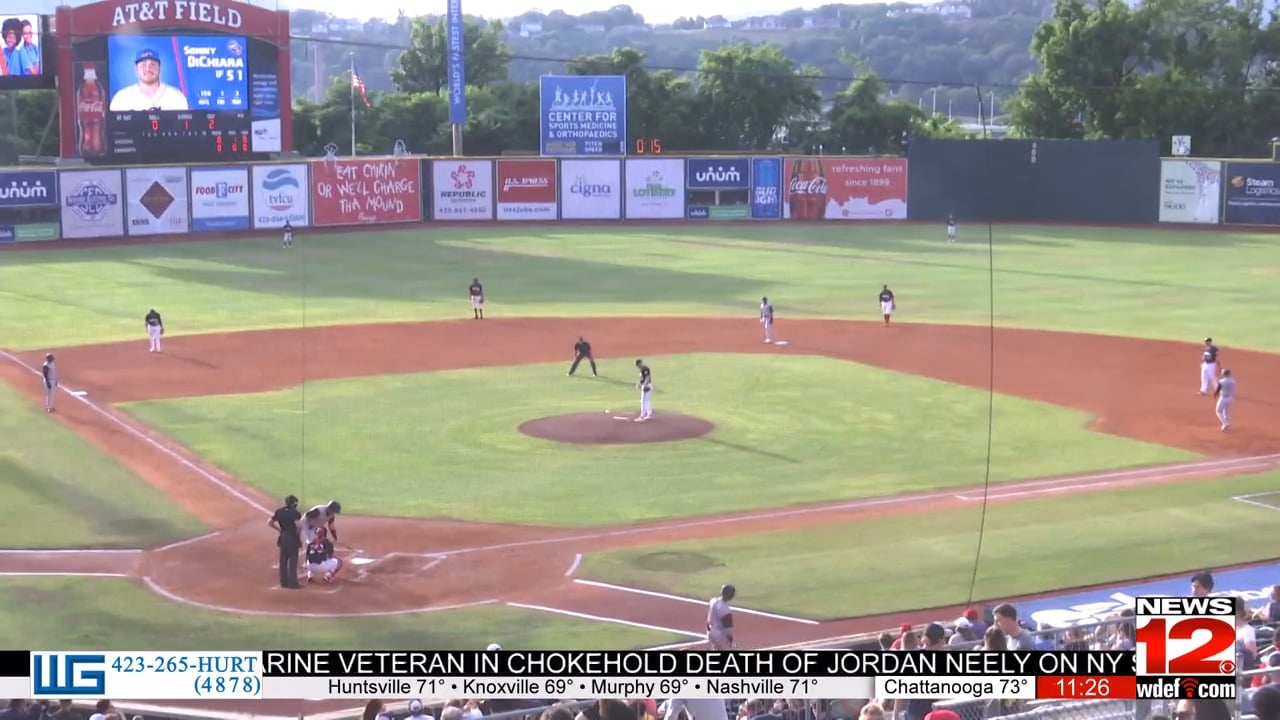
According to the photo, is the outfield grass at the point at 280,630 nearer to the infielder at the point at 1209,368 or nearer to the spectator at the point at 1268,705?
the spectator at the point at 1268,705

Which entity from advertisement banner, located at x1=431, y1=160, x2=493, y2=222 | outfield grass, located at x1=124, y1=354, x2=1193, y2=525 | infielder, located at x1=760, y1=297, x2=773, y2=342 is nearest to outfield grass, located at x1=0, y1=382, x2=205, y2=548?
outfield grass, located at x1=124, y1=354, x2=1193, y2=525

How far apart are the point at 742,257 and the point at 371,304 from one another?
51.3 ft

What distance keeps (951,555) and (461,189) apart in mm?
43139

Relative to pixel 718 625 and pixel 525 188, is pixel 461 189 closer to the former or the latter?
pixel 525 188

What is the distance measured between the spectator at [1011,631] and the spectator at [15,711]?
21.5 ft

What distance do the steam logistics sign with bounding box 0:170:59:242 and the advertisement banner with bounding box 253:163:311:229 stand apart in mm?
6881

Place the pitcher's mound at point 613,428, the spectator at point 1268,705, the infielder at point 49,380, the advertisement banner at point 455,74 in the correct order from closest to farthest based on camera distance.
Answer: the spectator at point 1268,705
the pitcher's mound at point 613,428
the infielder at point 49,380
the advertisement banner at point 455,74

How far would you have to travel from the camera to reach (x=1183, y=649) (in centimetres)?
813

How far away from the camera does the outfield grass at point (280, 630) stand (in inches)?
595

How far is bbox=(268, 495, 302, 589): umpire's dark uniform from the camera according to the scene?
54.7 feet

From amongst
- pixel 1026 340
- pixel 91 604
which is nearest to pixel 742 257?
pixel 1026 340

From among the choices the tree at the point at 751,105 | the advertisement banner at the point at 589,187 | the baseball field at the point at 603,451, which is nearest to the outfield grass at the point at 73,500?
the baseball field at the point at 603,451

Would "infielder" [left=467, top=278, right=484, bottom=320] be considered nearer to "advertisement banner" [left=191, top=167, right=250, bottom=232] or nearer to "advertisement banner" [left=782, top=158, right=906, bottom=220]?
"advertisement banner" [left=191, top=167, right=250, bottom=232]

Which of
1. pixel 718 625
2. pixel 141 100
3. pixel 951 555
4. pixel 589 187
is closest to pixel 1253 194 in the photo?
pixel 589 187
